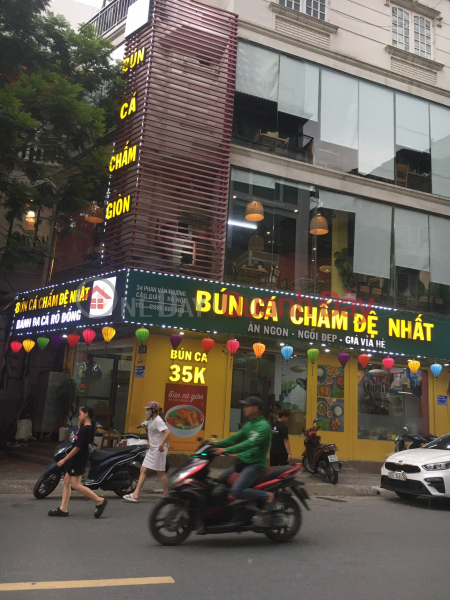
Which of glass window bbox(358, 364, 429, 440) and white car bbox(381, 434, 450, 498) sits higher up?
glass window bbox(358, 364, 429, 440)

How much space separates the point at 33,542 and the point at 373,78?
17.0m

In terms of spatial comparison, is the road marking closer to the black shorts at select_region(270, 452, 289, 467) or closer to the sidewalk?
the sidewalk

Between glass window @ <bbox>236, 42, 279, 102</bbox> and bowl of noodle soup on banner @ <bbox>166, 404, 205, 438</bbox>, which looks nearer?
Answer: bowl of noodle soup on banner @ <bbox>166, 404, 205, 438</bbox>

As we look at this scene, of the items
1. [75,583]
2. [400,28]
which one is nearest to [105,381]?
[75,583]

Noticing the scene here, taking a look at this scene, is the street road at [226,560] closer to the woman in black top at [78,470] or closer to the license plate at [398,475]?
the woman in black top at [78,470]

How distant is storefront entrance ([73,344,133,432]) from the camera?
14.4m

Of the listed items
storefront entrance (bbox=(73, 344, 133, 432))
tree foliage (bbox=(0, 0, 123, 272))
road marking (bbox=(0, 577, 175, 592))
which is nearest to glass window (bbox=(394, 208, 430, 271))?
storefront entrance (bbox=(73, 344, 133, 432))

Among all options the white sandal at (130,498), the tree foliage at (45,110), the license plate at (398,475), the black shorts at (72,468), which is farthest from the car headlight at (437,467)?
the tree foliage at (45,110)

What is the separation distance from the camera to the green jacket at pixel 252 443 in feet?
20.2

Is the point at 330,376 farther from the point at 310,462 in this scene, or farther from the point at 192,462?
the point at 192,462

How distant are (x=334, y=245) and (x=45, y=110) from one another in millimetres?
8862

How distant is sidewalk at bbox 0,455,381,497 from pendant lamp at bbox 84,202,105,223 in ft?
22.0

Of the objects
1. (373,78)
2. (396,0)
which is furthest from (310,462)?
(396,0)

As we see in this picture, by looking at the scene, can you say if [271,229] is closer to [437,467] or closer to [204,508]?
[437,467]
